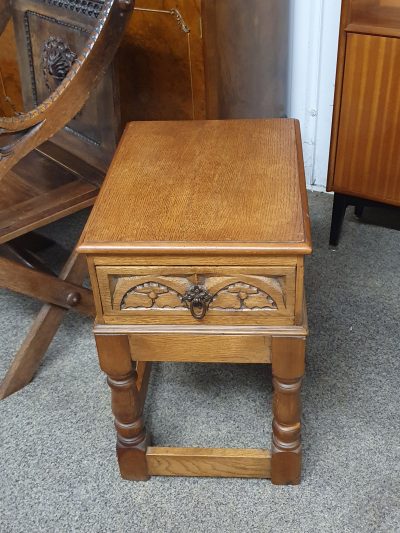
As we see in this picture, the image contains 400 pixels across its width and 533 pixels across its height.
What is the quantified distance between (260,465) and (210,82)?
3.27 ft

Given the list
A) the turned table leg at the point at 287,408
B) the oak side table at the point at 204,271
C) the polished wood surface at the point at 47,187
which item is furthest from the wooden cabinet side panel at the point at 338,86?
the turned table leg at the point at 287,408

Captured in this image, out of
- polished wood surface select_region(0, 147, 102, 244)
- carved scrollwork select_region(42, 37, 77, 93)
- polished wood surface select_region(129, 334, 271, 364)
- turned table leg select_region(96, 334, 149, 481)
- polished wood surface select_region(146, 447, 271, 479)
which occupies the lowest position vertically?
polished wood surface select_region(146, 447, 271, 479)

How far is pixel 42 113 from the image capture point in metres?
1.48

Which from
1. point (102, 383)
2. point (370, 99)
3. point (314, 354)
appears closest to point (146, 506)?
point (102, 383)

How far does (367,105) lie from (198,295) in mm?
963

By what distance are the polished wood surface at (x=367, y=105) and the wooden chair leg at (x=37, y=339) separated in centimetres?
82

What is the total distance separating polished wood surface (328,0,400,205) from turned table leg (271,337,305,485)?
880 mm

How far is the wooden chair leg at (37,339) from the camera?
1771 millimetres

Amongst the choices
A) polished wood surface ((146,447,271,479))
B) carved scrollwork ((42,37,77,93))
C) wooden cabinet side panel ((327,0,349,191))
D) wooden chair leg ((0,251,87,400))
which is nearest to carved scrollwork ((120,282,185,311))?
polished wood surface ((146,447,271,479))

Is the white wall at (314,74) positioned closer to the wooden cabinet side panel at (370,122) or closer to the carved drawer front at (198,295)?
Answer: the wooden cabinet side panel at (370,122)

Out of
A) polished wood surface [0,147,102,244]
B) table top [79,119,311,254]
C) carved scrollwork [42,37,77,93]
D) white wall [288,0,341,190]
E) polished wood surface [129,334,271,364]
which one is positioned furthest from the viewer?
white wall [288,0,341,190]

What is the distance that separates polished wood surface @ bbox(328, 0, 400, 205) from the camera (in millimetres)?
1828

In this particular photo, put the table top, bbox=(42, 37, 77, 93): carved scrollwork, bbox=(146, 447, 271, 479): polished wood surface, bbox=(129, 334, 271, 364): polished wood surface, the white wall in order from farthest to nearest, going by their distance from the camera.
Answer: the white wall
bbox=(42, 37, 77, 93): carved scrollwork
bbox=(146, 447, 271, 479): polished wood surface
bbox=(129, 334, 271, 364): polished wood surface
the table top

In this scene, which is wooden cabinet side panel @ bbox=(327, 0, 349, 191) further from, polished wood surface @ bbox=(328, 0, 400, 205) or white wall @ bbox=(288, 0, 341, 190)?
white wall @ bbox=(288, 0, 341, 190)
